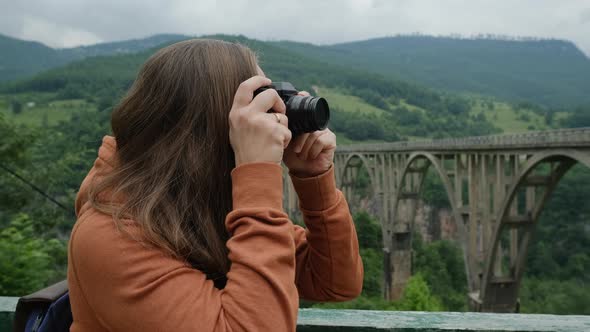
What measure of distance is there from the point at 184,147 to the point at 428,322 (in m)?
0.83

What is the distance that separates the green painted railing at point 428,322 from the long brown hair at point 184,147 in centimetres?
40

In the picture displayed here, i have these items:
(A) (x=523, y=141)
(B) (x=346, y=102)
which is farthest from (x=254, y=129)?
(B) (x=346, y=102)

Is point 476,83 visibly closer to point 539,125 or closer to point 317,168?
point 539,125

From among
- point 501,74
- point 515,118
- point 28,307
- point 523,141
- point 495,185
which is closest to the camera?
point 28,307

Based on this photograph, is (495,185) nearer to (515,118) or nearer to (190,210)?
(190,210)

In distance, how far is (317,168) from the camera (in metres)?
1.55

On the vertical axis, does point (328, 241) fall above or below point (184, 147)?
below

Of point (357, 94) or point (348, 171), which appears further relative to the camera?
point (357, 94)

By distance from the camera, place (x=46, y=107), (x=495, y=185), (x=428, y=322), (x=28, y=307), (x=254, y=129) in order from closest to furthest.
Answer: (x=254, y=129) < (x=28, y=307) < (x=428, y=322) < (x=495, y=185) < (x=46, y=107)

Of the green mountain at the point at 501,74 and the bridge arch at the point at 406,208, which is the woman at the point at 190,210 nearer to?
the bridge arch at the point at 406,208

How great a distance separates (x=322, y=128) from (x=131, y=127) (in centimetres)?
51

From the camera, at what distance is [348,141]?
55.5 meters

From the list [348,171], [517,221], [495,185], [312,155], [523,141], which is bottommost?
[348,171]

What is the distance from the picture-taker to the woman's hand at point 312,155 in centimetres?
151
